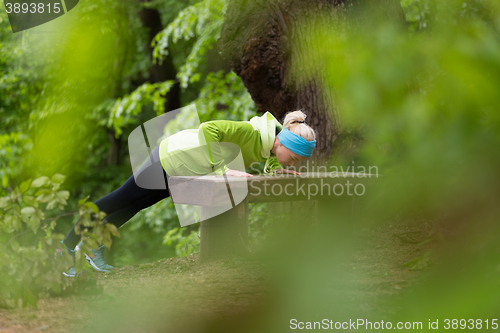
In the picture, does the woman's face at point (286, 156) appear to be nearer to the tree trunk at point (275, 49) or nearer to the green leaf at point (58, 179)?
the tree trunk at point (275, 49)

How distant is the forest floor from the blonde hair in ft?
2.31

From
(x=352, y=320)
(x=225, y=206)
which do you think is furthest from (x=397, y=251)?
(x=352, y=320)

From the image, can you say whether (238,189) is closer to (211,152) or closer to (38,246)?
(211,152)

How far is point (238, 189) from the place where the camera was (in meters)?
2.41

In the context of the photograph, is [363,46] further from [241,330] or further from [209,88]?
[209,88]

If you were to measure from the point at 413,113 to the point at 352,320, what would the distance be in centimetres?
32

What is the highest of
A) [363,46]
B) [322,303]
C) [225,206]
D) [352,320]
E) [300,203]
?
[363,46]

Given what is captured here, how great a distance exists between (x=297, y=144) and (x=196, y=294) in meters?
1.08

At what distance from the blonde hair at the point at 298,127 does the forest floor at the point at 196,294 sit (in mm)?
704

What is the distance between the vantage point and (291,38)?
10.2 feet

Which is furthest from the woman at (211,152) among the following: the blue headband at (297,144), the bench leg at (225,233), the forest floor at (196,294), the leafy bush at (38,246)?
the leafy bush at (38,246)

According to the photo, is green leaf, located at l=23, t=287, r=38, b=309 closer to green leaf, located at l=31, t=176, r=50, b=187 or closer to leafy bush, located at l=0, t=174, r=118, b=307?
leafy bush, located at l=0, t=174, r=118, b=307

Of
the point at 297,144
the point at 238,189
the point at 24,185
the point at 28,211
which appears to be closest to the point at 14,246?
the point at 28,211

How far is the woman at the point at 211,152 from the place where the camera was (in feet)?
8.14
